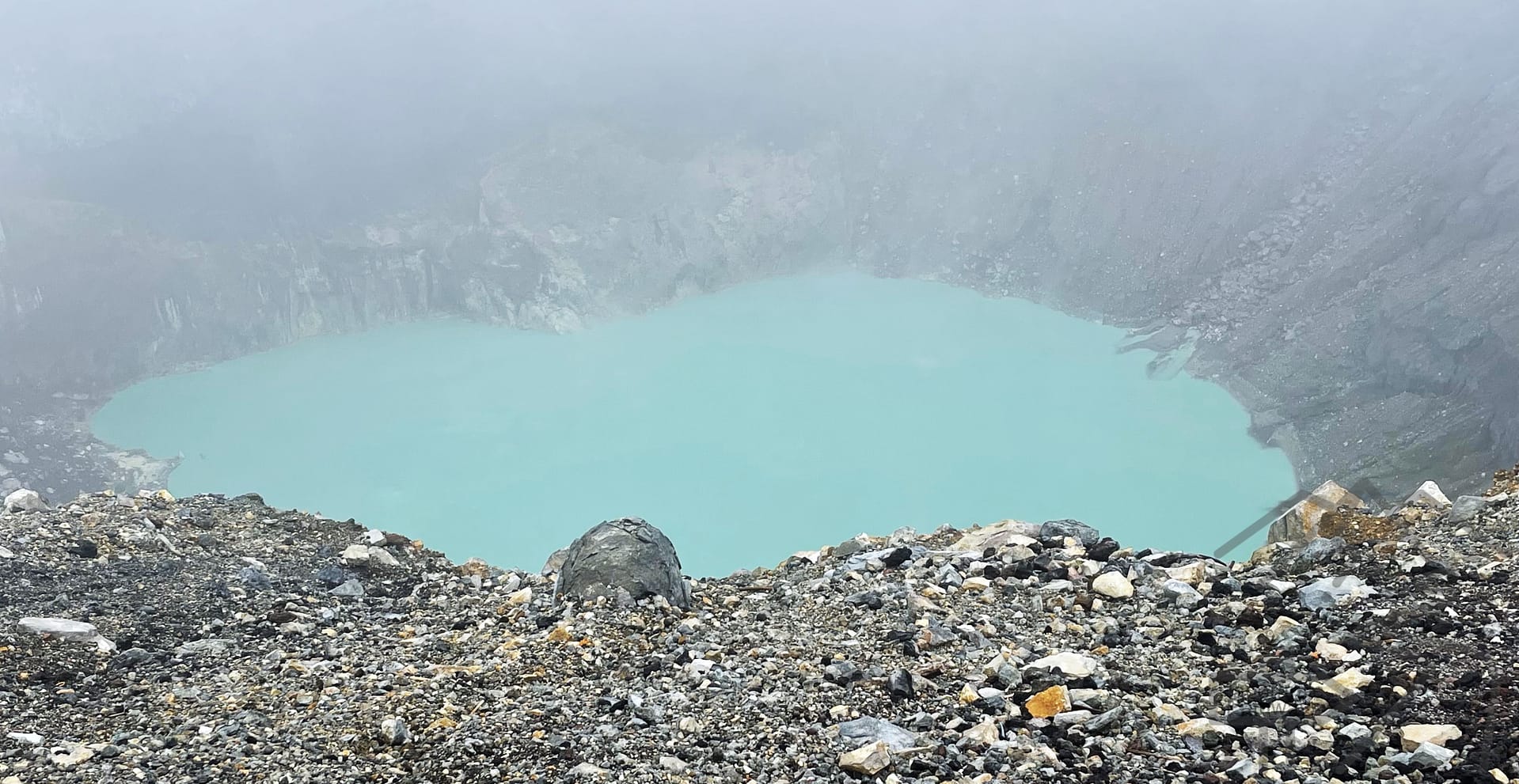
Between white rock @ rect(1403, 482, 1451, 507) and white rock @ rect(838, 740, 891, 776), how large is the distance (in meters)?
5.11

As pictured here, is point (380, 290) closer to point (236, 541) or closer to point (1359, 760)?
point (236, 541)

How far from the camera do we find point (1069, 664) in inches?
211

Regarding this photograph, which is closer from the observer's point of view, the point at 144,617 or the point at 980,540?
the point at 144,617

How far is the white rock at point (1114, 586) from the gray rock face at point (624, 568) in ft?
9.01

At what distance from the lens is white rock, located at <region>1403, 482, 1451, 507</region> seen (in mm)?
7406

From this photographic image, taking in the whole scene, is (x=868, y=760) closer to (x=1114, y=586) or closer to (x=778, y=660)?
(x=778, y=660)

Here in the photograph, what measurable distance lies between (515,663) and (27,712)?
2.40 metres

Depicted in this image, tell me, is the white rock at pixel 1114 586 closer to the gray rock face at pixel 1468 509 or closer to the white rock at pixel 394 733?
the gray rock face at pixel 1468 509

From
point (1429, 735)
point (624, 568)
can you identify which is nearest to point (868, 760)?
point (1429, 735)

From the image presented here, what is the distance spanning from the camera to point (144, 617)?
6.36 meters

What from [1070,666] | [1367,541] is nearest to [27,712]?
[1070,666]

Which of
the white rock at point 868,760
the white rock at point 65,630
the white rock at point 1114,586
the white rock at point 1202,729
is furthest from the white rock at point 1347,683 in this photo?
the white rock at point 65,630

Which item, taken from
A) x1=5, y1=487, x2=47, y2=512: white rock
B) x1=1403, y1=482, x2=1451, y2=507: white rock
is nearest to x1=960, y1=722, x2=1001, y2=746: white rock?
x1=1403, y1=482, x2=1451, y2=507: white rock

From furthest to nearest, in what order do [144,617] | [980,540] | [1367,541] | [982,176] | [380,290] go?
[982,176]
[380,290]
[980,540]
[1367,541]
[144,617]
